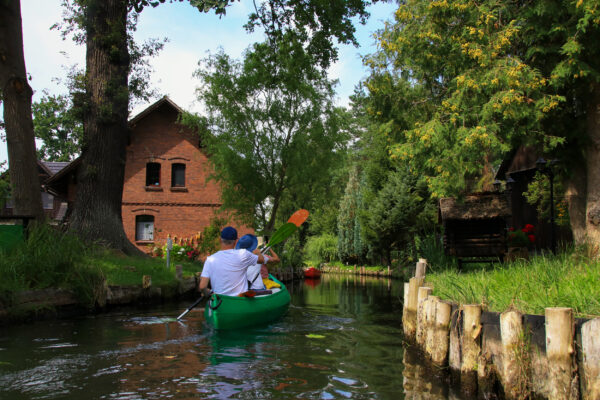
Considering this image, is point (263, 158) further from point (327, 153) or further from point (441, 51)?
point (441, 51)

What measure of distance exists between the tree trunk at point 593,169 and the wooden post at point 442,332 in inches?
194

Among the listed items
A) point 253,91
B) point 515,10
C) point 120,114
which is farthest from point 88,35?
point 515,10

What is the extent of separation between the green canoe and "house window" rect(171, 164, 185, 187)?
1988 centimetres

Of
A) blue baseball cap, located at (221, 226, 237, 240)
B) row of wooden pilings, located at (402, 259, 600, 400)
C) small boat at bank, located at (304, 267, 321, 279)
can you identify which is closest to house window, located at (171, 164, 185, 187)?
small boat at bank, located at (304, 267, 321, 279)

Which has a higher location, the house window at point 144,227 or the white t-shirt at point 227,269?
the house window at point 144,227

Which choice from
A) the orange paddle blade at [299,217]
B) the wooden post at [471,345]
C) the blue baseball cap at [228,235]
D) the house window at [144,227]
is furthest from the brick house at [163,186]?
the wooden post at [471,345]

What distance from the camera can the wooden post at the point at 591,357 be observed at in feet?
12.7

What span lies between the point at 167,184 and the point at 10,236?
18.3m

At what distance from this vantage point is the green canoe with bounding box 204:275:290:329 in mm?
8625

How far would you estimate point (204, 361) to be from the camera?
6.68 meters

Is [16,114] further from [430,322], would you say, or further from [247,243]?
[430,322]

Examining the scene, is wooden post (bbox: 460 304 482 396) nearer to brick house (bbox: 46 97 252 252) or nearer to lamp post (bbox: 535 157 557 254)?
lamp post (bbox: 535 157 557 254)

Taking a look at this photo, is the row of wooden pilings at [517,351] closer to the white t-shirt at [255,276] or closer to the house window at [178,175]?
the white t-shirt at [255,276]

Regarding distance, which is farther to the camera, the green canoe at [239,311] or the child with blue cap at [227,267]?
the child with blue cap at [227,267]
